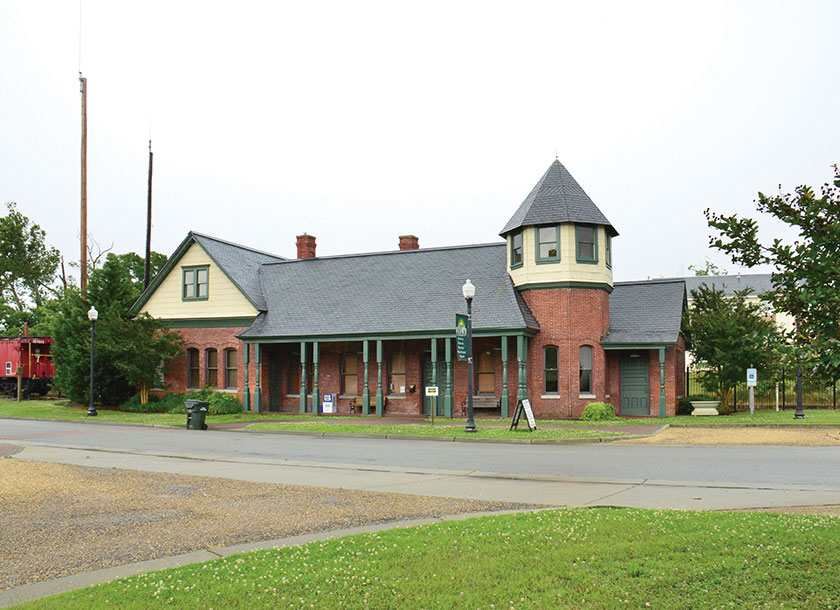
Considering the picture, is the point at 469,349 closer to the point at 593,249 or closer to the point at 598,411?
the point at 598,411

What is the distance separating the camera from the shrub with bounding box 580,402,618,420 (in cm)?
2522

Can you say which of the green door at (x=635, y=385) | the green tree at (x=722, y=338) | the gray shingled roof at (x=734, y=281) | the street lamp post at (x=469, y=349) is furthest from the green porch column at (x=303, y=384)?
the gray shingled roof at (x=734, y=281)

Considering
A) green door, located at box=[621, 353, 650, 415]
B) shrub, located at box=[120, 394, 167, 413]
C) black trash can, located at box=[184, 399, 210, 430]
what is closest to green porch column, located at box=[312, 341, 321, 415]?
shrub, located at box=[120, 394, 167, 413]

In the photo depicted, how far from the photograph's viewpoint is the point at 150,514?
920cm

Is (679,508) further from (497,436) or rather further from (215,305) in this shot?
(215,305)

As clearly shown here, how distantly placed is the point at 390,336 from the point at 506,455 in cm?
1315

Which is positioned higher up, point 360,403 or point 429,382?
point 429,382

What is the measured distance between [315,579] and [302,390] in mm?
24832

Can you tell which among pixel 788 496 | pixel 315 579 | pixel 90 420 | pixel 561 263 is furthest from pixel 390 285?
pixel 315 579

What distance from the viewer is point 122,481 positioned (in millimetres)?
12055

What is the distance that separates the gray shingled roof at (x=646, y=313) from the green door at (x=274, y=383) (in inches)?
554

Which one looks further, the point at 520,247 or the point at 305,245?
the point at 305,245

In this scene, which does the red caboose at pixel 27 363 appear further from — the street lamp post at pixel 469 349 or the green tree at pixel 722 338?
the green tree at pixel 722 338

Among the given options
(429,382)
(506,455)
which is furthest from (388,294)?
(506,455)
